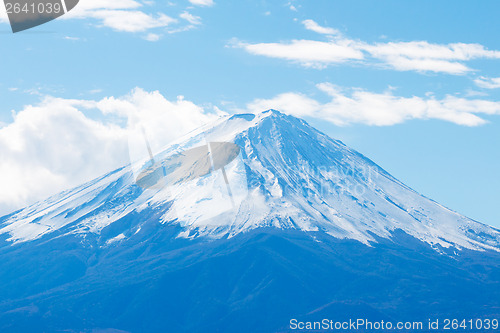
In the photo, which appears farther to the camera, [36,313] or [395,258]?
[395,258]

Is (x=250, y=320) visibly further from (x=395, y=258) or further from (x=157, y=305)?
(x=395, y=258)

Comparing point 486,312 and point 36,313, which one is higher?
point 36,313

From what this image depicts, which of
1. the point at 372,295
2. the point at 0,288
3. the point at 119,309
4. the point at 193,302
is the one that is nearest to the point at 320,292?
the point at 372,295


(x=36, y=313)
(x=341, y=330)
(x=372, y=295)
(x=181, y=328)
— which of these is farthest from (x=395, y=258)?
(x=36, y=313)

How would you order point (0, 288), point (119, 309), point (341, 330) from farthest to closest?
1. point (0, 288)
2. point (119, 309)
3. point (341, 330)

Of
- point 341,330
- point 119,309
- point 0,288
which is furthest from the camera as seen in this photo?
point 0,288

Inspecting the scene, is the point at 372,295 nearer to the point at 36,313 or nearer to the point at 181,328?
the point at 181,328
